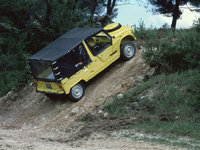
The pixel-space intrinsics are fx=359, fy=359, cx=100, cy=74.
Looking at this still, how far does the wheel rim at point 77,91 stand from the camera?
13.7 meters

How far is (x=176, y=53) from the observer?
1366cm

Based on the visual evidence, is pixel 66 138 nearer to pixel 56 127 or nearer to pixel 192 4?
pixel 56 127

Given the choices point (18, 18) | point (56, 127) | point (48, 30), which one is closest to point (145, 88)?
point (56, 127)

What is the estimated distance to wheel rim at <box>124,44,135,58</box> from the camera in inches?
602

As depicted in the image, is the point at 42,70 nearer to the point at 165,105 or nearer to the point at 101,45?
the point at 101,45

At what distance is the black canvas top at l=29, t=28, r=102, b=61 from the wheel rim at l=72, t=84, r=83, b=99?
148cm

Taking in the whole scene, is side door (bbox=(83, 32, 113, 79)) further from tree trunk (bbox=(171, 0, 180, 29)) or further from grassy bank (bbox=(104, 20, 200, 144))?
tree trunk (bbox=(171, 0, 180, 29))

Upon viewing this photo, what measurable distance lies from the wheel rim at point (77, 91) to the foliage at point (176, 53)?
2.86 m

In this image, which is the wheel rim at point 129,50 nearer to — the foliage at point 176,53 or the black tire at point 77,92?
the foliage at point 176,53

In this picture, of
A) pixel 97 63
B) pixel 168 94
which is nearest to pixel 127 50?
pixel 97 63

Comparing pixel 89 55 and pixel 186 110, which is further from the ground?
pixel 89 55

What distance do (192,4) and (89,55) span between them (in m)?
12.9

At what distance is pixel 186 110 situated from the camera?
1105cm

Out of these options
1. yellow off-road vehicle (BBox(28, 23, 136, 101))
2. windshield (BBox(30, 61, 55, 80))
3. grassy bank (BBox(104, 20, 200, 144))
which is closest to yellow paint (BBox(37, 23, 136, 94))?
yellow off-road vehicle (BBox(28, 23, 136, 101))
